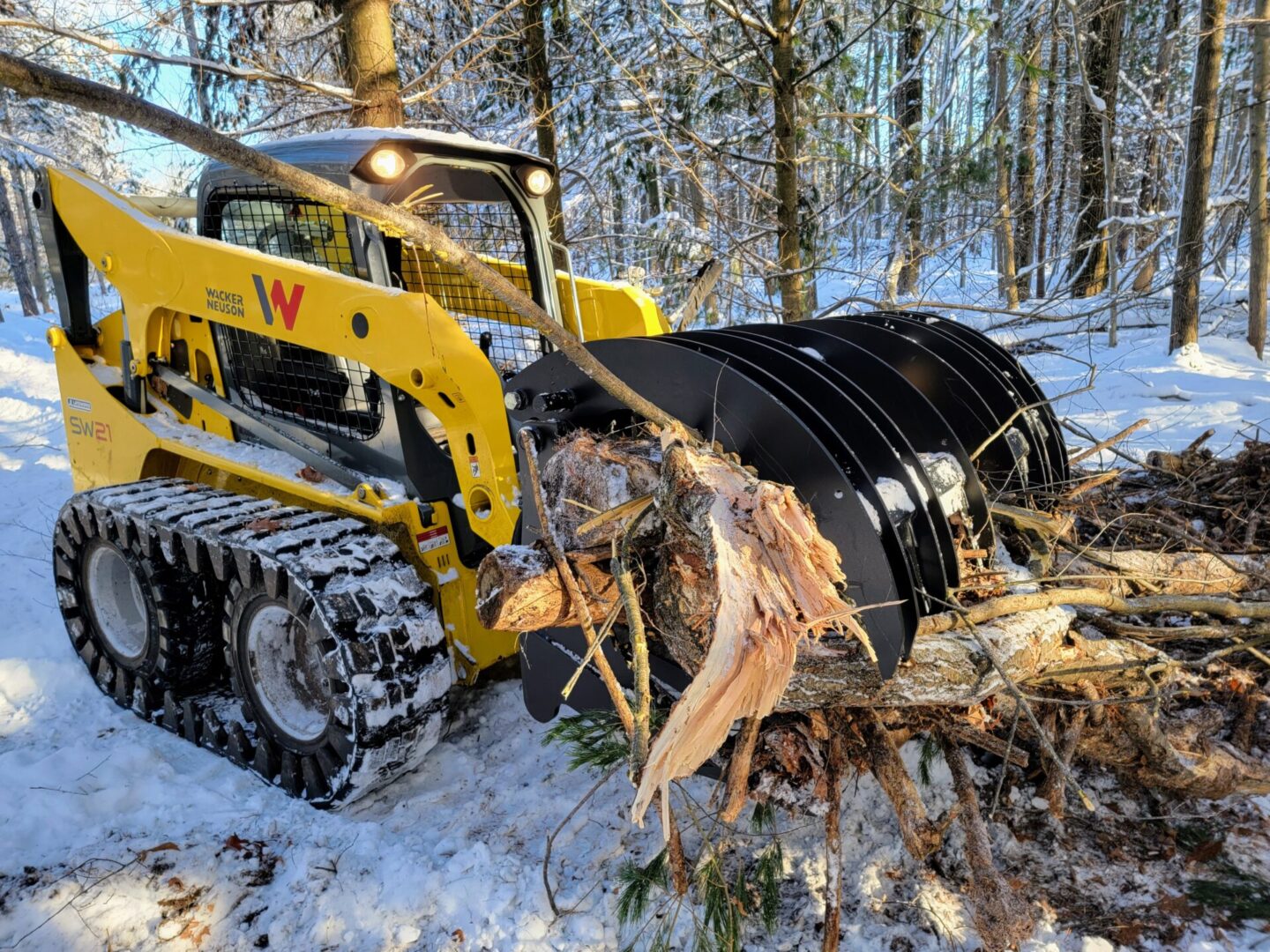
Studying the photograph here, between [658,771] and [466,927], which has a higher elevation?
[658,771]

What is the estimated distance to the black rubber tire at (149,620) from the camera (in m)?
3.66

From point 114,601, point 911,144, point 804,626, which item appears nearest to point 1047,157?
point 911,144

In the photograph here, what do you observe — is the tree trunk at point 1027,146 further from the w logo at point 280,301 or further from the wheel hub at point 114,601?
the wheel hub at point 114,601

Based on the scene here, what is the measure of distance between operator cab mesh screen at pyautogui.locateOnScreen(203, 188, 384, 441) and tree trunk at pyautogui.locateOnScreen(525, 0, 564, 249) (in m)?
4.50

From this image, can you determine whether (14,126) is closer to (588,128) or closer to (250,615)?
(588,128)

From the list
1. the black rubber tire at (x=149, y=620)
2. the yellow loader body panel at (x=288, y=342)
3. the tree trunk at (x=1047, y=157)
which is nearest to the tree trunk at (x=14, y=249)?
the yellow loader body panel at (x=288, y=342)

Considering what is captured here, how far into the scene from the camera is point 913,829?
2.10 meters

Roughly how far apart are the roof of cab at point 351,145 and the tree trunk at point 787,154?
9.76 ft

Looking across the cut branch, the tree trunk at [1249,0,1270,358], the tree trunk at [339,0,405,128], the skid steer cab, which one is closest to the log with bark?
the cut branch

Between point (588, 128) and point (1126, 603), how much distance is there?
27.5 ft

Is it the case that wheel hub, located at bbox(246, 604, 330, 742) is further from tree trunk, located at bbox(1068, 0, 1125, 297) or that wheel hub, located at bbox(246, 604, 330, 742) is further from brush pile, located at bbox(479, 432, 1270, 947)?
tree trunk, located at bbox(1068, 0, 1125, 297)

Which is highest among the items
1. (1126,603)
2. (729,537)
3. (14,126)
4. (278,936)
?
(14,126)

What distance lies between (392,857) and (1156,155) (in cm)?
2011

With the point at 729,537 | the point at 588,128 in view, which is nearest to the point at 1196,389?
the point at 588,128
